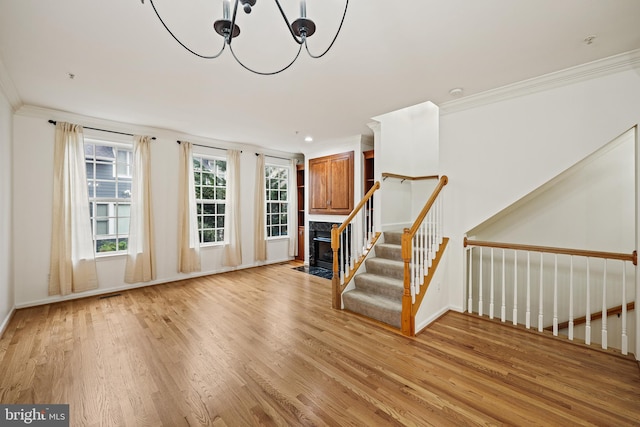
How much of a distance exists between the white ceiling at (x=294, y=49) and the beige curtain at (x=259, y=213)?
7.60 ft

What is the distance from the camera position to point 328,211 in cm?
560

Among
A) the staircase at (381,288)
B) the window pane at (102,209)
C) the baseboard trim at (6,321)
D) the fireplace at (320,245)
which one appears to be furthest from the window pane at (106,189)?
the staircase at (381,288)

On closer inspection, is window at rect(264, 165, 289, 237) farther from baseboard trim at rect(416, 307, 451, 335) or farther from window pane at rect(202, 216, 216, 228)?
baseboard trim at rect(416, 307, 451, 335)

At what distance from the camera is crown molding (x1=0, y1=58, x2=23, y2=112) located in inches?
102

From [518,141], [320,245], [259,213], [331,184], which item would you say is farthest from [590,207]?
[259,213]

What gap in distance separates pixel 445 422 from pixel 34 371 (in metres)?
3.16

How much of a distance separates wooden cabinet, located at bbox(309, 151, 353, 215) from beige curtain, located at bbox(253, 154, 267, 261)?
107 cm

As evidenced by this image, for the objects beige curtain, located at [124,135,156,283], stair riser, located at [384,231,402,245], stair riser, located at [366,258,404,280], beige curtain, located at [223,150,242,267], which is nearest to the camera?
stair riser, located at [366,258,404,280]

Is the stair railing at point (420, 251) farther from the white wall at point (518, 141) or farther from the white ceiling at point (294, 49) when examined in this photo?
the white ceiling at point (294, 49)

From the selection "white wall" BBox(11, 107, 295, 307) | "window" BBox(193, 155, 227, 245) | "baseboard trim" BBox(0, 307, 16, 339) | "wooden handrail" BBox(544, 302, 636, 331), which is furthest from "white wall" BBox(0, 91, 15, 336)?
"wooden handrail" BBox(544, 302, 636, 331)

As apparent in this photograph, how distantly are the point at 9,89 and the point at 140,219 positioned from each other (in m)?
2.09

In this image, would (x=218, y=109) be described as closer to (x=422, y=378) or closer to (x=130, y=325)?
(x=130, y=325)

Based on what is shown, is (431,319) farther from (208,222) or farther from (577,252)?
(208,222)

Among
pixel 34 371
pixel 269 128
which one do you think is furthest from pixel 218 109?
pixel 34 371
